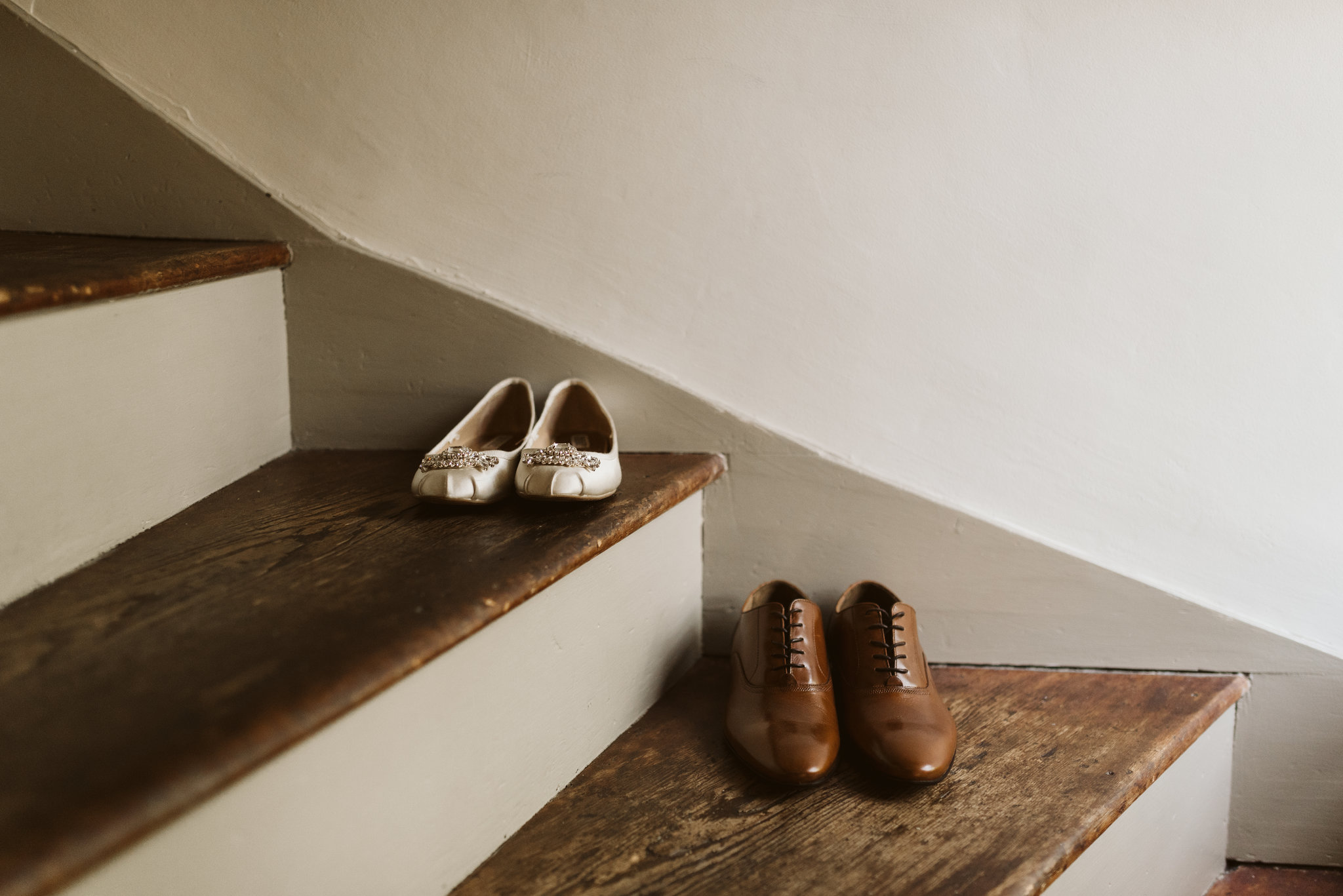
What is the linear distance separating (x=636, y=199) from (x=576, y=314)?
0.18 metres

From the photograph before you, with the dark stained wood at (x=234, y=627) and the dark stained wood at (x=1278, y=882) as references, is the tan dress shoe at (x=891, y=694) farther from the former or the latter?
the dark stained wood at (x=1278, y=882)

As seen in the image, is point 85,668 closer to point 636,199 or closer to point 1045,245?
point 636,199

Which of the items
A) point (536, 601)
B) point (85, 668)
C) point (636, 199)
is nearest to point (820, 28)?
point (636, 199)

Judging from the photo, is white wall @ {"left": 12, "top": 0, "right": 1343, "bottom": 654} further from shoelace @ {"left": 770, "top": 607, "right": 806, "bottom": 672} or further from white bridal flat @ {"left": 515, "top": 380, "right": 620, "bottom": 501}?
shoelace @ {"left": 770, "top": 607, "right": 806, "bottom": 672}

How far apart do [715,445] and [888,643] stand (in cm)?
36

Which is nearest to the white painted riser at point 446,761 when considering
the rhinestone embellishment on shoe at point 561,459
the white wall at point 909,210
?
the rhinestone embellishment on shoe at point 561,459

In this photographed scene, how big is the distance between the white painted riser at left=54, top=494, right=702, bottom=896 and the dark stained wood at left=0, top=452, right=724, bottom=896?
1.7 inches

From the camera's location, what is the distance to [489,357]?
3.94 ft

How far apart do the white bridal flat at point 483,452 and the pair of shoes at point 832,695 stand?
0.36m

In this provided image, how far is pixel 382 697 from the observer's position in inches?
27.9

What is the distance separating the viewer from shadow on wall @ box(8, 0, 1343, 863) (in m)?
1.16

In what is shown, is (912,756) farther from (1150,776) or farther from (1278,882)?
(1278,882)

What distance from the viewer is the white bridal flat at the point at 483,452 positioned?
99cm

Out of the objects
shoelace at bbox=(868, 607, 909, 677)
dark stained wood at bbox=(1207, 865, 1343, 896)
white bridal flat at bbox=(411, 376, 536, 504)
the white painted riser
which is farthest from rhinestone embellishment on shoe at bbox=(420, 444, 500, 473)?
dark stained wood at bbox=(1207, 865, 1343, 896)
